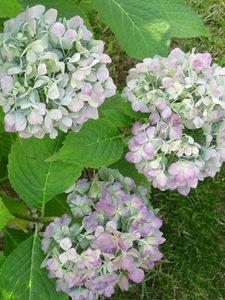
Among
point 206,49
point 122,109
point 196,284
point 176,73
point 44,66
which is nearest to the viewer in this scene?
point 44,66

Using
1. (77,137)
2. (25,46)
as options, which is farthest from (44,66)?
(77,137)

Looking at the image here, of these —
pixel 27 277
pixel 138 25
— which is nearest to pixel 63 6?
pixel 138 25

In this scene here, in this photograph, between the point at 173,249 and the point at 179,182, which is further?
the point at 173,249

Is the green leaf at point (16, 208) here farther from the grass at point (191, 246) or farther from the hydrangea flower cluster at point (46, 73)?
the grass at point (191, 246)

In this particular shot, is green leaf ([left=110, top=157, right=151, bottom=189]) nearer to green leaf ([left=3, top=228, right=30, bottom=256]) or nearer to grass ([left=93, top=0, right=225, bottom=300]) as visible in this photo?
green leaf ([left=3, top=228, right=30, bottom=256])

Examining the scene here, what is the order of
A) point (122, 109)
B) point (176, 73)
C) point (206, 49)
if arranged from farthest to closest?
1. point (206, 49)
2. point (122, 109)
3. point (176, 73)

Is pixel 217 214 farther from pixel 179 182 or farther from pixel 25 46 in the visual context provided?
pixel 25 46

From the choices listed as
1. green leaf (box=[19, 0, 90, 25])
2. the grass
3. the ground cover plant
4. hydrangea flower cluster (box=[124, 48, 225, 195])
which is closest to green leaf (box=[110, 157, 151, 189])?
the ground cover plant

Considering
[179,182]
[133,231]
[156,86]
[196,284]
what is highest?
[156,86]
